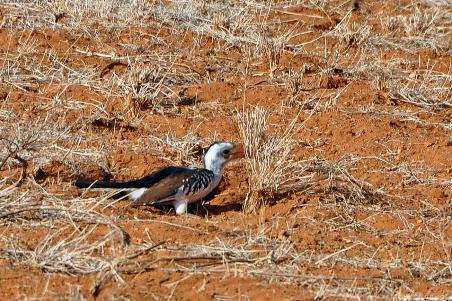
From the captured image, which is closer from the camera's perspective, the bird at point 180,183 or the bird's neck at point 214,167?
the bird at point 180,183

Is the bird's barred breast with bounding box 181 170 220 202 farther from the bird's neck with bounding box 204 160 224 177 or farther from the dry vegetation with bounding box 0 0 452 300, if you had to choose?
the dry vegetation with bounding box 0 0 452 300

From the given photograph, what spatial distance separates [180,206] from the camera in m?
8.41

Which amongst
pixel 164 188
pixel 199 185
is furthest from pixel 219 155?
pixel 164 188

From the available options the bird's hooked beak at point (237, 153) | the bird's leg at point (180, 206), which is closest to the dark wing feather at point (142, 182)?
the bird's leg at point (180, 206)

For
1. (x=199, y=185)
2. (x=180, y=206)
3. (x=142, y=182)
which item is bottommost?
(x=180, y=206)

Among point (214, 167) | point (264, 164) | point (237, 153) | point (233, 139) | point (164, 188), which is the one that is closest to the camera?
point (164, 188)

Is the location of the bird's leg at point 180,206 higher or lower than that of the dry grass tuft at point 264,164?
lower

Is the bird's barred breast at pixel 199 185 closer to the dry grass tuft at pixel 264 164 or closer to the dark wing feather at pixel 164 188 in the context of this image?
the dark wing feather at pixel 164 188

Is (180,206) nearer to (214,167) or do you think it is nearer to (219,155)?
(214,167)

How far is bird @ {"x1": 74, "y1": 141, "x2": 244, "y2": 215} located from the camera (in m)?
8.05

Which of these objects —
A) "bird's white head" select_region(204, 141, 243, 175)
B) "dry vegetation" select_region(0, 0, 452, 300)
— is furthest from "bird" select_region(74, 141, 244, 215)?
"dry vegetation" select_region(0, 0, 452, 300)

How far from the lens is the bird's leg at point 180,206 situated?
838cm

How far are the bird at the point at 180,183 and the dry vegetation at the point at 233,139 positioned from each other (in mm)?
140

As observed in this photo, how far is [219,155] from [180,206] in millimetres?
574
